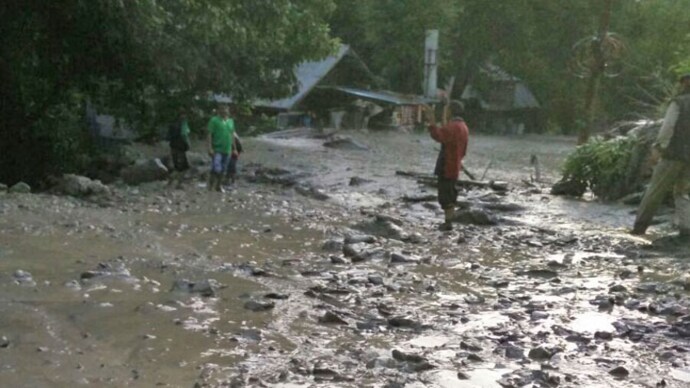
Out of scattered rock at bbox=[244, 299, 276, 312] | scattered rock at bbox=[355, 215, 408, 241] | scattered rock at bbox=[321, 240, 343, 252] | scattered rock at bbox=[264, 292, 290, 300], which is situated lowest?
scattered rock at bbox=[355, 215, 408, 241]

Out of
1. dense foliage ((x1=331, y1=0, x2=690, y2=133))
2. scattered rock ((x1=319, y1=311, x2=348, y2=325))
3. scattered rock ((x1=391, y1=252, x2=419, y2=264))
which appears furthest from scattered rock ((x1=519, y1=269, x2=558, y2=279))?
dense foliage ((x1=331, y1=0, x2=690, y2=133))

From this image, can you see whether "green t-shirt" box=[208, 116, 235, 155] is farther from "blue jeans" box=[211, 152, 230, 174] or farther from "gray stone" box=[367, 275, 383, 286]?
"gray stone" box=[367, 275, 383, 286]

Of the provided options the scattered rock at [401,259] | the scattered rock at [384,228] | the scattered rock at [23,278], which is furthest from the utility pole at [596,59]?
the scattered rock at [23,278]

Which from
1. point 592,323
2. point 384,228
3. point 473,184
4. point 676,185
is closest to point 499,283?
point 592,323

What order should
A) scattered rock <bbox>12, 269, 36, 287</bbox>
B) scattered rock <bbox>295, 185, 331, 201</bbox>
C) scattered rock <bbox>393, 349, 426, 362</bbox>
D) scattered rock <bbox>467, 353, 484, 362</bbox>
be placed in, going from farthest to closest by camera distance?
scattered rock <bbox>295, 185, 331, 201</bbox> < scattered rock <bbox>12, 269, 36, 287</bbox> < scattered rock <bbox>467, 353, 484, 362</bbox> < scattered rock <bbox>393, 349, 426, 362</bbox>

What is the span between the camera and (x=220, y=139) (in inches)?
616

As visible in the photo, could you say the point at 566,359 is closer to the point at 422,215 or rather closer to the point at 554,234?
the point at 554,234

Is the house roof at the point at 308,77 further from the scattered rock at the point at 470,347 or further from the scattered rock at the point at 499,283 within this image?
the scattered rock at the point at 470,347

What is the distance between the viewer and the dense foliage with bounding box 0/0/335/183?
1684 cm

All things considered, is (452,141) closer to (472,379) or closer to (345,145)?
(472,379)

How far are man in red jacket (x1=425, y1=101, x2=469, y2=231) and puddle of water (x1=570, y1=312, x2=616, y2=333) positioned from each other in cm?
497

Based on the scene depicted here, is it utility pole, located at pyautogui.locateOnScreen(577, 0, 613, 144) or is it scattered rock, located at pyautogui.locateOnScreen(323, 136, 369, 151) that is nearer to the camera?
utility pole, located at pyautogui.locateOnScreen(577, 0, 613, 144)

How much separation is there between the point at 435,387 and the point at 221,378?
3.89 feet

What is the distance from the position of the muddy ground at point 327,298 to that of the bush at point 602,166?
6.16 feet
